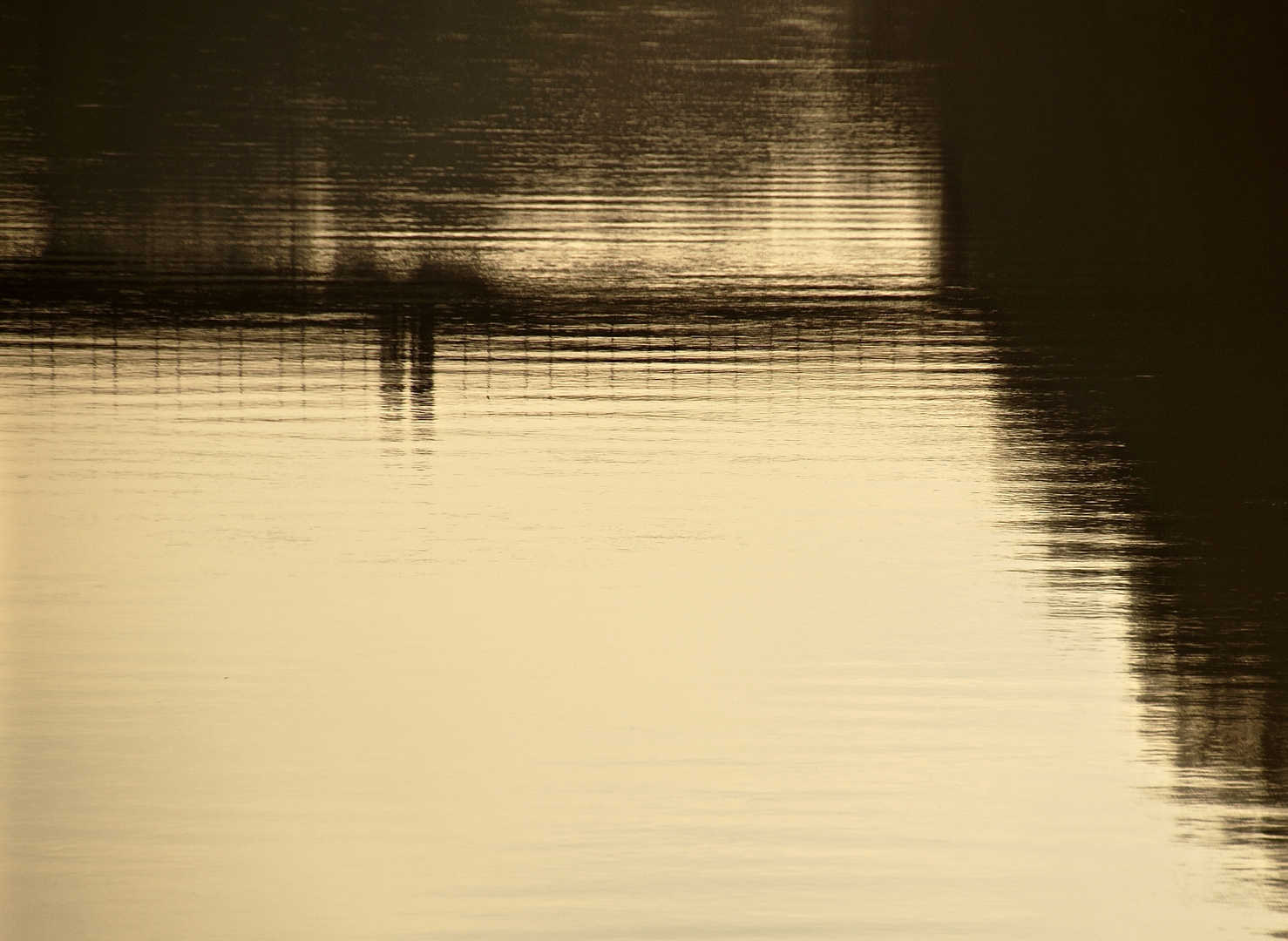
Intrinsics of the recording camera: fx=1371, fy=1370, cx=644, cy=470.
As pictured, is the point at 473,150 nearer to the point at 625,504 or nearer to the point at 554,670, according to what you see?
the point at 625,504

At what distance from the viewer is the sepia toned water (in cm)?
141

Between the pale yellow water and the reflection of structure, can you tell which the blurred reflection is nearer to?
the reflection of structure

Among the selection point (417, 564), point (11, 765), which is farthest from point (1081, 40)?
point (11, 765)

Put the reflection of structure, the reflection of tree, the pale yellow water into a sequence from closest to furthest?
1. the pale yellow water
2. the reflection of tree
3. the reflection of structure

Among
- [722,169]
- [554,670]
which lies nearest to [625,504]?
[554,670]

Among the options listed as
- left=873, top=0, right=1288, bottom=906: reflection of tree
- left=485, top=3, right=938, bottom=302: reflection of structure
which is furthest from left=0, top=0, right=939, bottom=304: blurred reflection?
left=873, top=0, right=1288, bottom=906: reflection of tree

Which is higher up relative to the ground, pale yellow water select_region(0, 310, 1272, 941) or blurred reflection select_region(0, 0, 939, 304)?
blurred reflection select_region(0, 0, 939, 304)

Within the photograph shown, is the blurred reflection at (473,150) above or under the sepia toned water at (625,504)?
above

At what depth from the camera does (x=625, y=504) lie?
1795 mm

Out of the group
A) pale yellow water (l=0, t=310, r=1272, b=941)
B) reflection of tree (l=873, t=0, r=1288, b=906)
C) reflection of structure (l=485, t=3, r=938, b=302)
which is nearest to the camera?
pale yellow water (l=0, t=310, r=1272, b=941)

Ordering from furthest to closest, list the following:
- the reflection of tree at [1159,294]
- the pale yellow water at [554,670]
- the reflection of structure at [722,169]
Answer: the reflection of structure at [722,169] < the reflection of tree at [1159,294] < the pale yellow water at [554,670]

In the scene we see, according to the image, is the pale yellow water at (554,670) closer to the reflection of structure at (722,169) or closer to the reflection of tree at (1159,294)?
the reflection of tree at (1159,294)

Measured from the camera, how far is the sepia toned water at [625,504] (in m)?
1.41

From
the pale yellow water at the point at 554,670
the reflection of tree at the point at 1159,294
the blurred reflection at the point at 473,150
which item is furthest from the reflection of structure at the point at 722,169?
the pale yellow water at the point at 554,670
